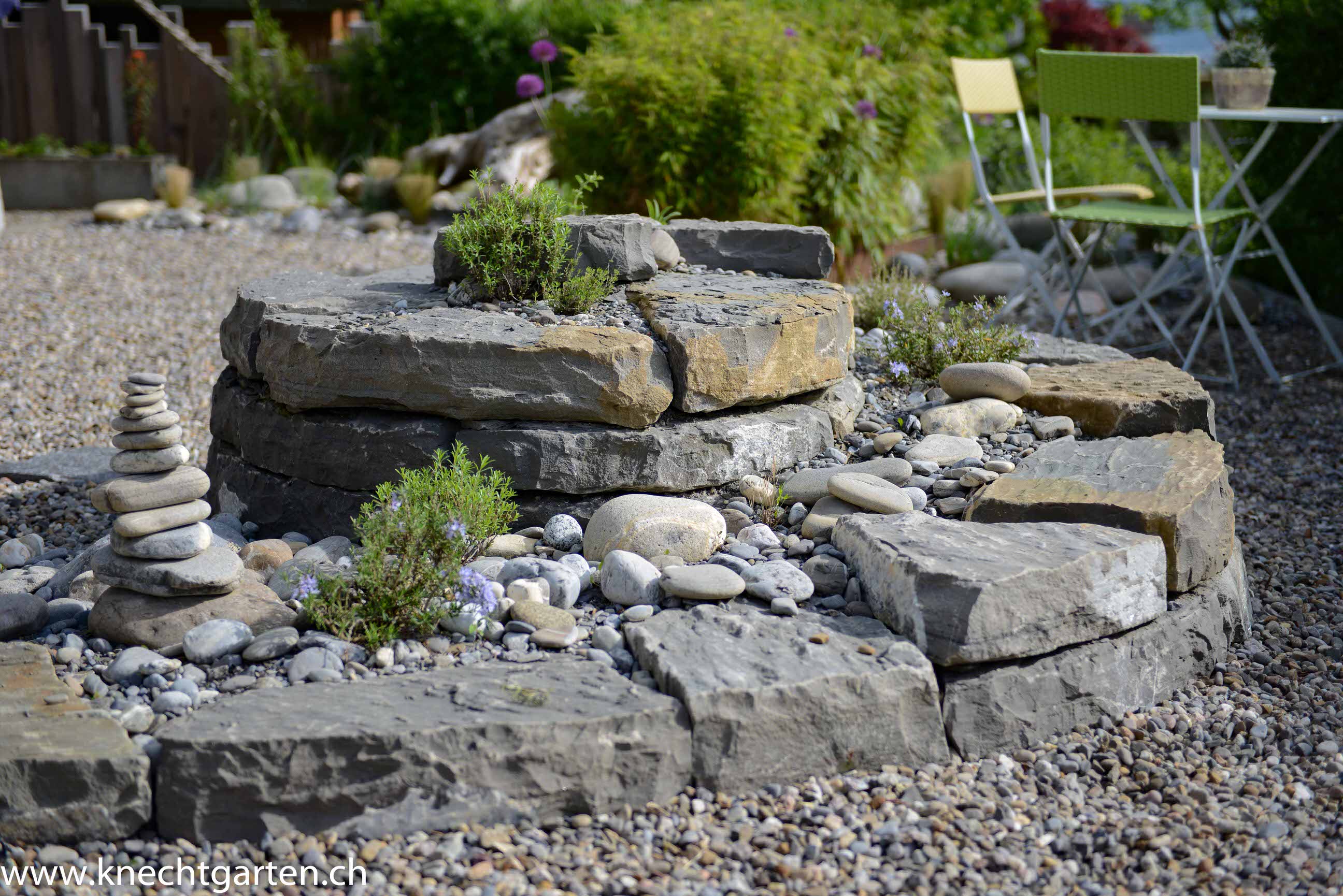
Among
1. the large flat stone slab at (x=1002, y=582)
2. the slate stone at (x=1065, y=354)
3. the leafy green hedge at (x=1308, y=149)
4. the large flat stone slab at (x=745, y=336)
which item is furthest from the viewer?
the leafy green hedge at (x=1308, y=149)

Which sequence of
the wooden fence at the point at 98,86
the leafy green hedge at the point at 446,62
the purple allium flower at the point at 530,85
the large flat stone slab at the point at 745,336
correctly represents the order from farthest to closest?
the wooden fence at the point at 98,86 < the leafy green hedge at the point at 446,62 < the purple allium flower at the point at 530,85 < the large flat stone slab at the point at 745,336

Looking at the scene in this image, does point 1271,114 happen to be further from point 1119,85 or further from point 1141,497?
point 1141,497

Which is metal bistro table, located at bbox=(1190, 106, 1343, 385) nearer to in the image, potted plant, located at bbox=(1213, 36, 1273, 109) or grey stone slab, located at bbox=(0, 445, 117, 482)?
→ potted plant, located at bbox=(1213, 36, 1273, 109)

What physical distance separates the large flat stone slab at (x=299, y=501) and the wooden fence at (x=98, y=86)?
754 cm

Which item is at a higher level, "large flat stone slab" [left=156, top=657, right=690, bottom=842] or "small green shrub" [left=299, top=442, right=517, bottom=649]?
"small green shrub" [left=299, top=442, right=517, bottom=649]

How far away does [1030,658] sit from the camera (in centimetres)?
265

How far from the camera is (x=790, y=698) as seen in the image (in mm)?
2367

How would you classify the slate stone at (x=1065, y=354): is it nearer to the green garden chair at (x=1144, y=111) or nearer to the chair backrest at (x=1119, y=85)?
the green garden chair at (x=1144, y=111)

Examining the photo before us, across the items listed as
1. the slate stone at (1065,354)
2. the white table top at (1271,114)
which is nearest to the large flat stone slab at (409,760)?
the slate stone at (1065,354)

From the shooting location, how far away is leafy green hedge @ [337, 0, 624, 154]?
986cm

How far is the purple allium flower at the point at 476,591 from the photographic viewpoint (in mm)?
2650

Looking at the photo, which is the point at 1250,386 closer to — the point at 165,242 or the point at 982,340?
the point at 982,340

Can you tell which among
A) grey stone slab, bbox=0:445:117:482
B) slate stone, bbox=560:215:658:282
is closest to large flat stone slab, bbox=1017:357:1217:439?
slate stone, bbox=560:215:658:282

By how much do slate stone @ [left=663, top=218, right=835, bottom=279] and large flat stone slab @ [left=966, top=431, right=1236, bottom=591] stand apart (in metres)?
1.07
